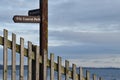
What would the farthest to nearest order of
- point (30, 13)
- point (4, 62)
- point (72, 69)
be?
point (30, 13)
point (72, 69)
point (4, 62)

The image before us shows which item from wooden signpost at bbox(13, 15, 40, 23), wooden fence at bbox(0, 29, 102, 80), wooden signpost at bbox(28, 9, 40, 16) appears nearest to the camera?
wooden fence at bbox(0, 29, 102, 80)

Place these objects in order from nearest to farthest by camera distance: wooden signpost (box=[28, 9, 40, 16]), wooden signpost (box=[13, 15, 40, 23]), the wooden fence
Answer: the wooden fence < wooden signpost (box=[13, 15, 40, 23]) < wooden signpost (box=[28, 9, 40, 16])

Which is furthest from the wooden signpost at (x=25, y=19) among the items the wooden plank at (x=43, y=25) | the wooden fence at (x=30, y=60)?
the wooden fence at (x=30, y=60)

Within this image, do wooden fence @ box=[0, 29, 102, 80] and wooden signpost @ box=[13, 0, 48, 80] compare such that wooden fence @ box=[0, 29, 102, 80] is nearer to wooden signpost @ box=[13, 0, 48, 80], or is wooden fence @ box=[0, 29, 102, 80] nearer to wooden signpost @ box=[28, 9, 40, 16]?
wooden signpost @ box=[13, 0, 48, 80]

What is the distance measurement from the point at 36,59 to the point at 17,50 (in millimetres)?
409

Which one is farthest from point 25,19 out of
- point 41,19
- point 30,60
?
point 30,60

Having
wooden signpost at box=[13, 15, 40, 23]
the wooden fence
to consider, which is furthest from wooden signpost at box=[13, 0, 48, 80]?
the wooden fence

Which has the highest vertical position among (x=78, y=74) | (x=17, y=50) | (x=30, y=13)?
(x=30, y=13)

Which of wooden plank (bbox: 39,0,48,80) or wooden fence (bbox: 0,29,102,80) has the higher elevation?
wooden plank (bbox: 39,0,48,80)

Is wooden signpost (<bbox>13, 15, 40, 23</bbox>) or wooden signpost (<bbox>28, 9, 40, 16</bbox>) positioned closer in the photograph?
wooden signpost (<bbox>13, 15, 40, 23</bbox>)

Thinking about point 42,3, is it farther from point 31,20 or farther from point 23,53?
point 23,53

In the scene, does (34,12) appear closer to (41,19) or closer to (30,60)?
(41,19)

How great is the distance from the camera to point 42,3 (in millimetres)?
9703

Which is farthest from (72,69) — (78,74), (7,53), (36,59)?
(7,53)
